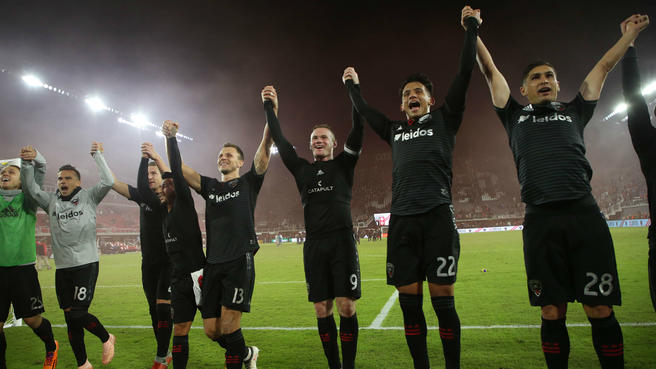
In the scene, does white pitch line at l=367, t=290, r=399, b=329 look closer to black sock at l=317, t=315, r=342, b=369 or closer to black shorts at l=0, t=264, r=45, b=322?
black sock at l=317, t=315, r=342, b=369

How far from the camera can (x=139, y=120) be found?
40.9 m

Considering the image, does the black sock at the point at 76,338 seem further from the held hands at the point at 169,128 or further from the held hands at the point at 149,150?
the held hands at the point at 169,128

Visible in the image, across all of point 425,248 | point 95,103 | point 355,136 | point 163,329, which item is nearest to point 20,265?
point 163,329

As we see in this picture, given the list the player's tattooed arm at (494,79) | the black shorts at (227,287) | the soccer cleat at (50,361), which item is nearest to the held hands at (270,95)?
the black shorts at (227,287)

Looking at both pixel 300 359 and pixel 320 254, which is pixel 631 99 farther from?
pixel 300 359

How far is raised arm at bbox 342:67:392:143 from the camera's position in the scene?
382 cm

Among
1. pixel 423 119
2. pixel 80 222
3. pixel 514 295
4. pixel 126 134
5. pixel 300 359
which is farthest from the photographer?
pixel 126 134

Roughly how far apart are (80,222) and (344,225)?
370 centimetres

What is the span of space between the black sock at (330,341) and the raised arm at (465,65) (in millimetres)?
2385

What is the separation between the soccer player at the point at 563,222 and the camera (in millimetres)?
2678

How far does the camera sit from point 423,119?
350 centimetres

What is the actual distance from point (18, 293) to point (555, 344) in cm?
602

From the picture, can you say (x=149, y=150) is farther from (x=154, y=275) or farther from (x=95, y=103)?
(x=95, y=103)

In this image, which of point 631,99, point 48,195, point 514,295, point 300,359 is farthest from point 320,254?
point 514,295
